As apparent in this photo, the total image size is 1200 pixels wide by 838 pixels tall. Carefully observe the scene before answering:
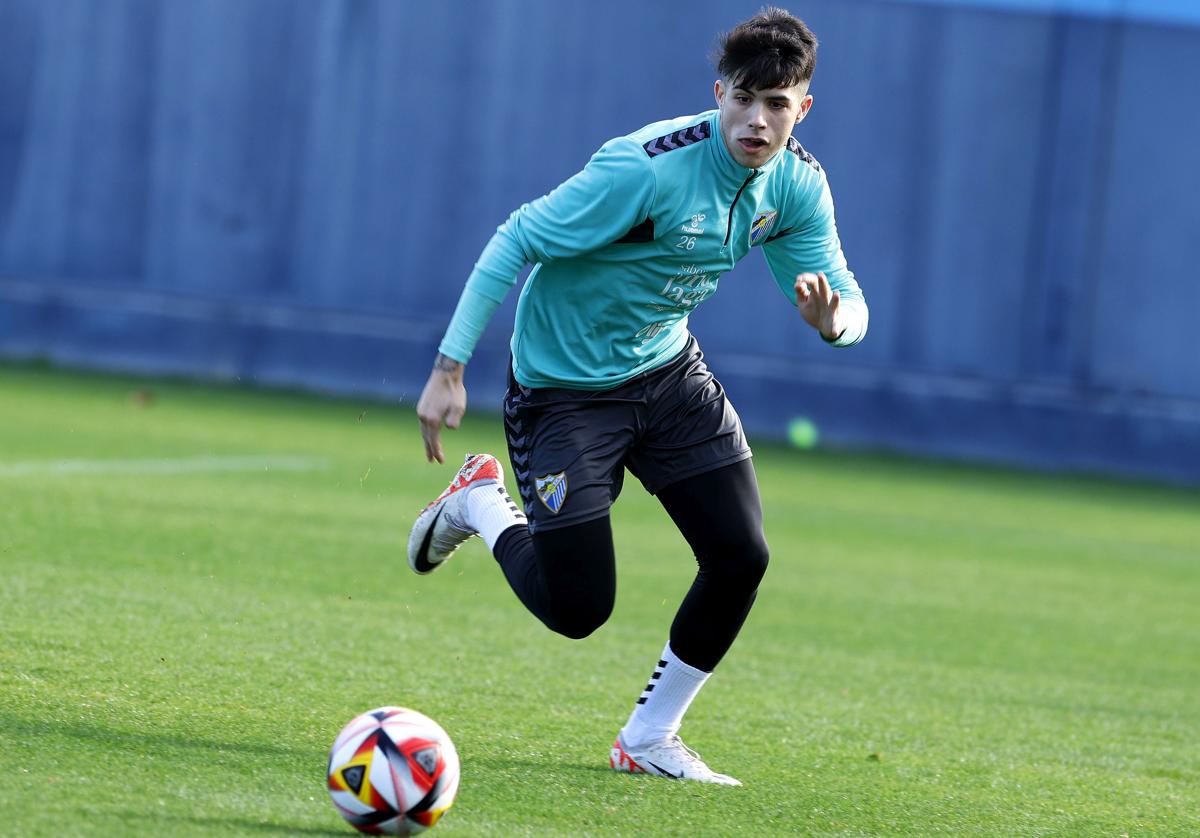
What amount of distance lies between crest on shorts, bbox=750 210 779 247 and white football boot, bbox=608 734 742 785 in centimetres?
151

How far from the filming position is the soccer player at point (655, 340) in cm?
485

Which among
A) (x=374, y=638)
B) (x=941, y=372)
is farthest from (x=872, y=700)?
(x=941, y=372)

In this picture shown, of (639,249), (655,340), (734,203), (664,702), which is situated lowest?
(664,702)

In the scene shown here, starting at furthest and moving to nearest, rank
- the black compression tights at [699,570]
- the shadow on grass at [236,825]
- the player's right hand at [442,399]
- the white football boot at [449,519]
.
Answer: the white football boot at [449,519]
the black compression tights at [699,570]
the player's right hand at [442,399]
the shadow on grass at [236,825]

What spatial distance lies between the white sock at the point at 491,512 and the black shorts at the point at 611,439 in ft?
1.03

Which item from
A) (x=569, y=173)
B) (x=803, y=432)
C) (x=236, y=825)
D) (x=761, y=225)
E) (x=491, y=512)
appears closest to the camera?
(x=236, y=825)

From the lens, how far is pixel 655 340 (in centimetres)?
530

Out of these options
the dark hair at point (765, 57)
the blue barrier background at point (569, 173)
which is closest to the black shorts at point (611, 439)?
the dark hair at point (765, 57)

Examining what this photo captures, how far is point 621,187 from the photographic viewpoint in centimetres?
482

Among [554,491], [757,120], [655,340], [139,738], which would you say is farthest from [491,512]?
[757,120]

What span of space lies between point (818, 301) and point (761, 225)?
403 millimetres

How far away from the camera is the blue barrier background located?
17.0 m

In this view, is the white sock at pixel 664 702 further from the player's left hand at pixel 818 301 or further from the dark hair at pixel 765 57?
the dark hair at pixel 765 57

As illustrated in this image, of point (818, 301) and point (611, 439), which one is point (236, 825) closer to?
point (611, 439)
